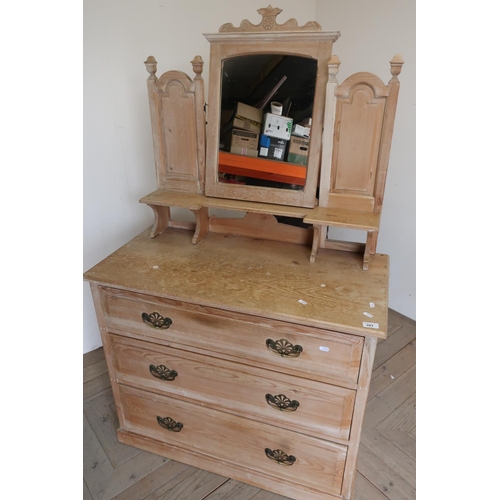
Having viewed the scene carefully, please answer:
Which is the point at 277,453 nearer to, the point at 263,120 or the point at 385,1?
the point at 263,120

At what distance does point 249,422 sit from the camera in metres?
1.17

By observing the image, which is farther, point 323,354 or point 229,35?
point 229,35

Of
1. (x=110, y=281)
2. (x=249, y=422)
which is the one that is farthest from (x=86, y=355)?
(x=249, y=422)

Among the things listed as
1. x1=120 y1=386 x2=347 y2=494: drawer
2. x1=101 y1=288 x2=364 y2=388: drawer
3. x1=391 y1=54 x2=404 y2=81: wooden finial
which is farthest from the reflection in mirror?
x1=120 y1=386 x2=347 y2=494: drawer

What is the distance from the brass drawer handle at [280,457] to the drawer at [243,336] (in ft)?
1.11

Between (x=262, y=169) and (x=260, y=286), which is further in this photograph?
(x=262, y=169)

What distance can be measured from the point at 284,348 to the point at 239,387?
0.23m

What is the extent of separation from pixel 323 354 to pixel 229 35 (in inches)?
41.3

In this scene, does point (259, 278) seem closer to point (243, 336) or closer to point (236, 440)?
point (243, 336)

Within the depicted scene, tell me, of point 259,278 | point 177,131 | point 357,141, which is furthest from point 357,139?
point 177,131

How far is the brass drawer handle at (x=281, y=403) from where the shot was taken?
108 cm

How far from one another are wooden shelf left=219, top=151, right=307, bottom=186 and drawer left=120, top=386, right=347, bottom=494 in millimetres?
819

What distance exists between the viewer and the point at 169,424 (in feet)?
4.32

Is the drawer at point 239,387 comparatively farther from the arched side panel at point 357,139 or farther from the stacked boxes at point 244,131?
the stacked boxes at point 244,131
